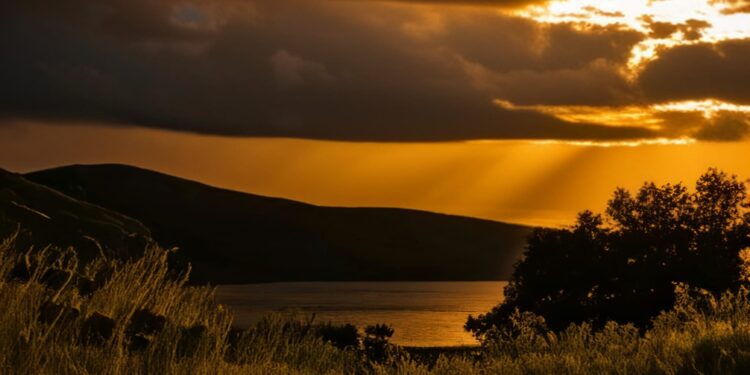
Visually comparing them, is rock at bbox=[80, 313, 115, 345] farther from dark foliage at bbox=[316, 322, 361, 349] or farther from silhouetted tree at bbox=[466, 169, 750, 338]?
silhouetted tree at bbox=[466, 169, 750, 338]

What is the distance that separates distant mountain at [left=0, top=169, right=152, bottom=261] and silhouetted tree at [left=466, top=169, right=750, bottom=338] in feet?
71.7

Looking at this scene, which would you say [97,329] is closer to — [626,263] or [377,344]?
[377,344]

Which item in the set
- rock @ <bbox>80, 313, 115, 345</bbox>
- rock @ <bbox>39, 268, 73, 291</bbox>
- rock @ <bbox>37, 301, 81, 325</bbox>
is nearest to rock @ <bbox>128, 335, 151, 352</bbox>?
rock @ <bbox>80, 313, 115, 345</bbox>

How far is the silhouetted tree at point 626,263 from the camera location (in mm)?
41875

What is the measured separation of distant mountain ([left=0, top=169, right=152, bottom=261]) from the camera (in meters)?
61.3

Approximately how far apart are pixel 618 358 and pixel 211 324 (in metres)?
5.62

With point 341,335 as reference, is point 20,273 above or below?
above

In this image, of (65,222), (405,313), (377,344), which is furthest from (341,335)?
(405,313)

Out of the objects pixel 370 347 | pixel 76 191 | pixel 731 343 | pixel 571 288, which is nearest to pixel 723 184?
pixel 571 288

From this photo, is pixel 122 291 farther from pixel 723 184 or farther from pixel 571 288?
pixel 723 184

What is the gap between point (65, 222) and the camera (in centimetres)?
7181

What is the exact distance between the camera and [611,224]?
160ft

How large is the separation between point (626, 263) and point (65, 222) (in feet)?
140

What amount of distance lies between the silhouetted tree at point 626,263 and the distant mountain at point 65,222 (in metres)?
21.8
